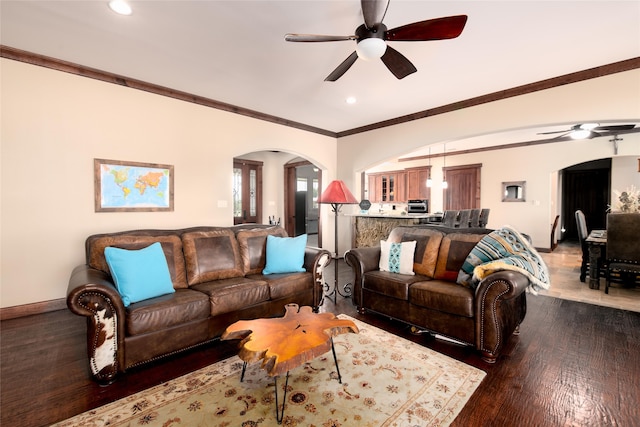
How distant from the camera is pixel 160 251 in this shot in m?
2.68

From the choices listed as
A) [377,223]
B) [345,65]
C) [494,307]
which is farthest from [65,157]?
[377,223]

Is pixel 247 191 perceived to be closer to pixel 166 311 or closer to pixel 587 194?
pixel 166 311

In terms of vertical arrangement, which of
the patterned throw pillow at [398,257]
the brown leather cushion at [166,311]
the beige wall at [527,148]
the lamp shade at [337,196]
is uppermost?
the beige wall at [527,148]

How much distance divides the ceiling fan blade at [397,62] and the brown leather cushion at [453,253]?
1.80 metres

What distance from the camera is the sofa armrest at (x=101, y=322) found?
192 centimetres

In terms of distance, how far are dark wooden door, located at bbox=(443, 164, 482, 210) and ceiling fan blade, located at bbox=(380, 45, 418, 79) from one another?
6.19 m

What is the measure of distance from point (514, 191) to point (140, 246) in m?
8.23

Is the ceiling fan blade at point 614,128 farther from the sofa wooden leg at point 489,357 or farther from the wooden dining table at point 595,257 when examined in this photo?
the sofa wooden leg at point 489,357

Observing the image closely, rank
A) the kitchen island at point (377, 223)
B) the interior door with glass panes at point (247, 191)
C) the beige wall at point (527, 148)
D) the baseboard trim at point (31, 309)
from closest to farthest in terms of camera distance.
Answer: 1. the baseboard trim at point (31, 309)
2. the beige wall at point (527, 148)
3. the kitchen island at point (377, 223)
4. the interior door with glass panes at point (247, 191)

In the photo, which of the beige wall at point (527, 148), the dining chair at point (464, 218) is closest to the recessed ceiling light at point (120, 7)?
the beige wall at point (527, 148)

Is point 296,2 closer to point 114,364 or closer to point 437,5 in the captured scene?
point 437,5

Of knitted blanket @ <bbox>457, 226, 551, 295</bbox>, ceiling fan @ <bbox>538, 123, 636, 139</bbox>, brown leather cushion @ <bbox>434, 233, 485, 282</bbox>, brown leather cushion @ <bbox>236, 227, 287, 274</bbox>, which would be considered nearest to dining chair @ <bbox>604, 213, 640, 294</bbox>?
ceiling fan @ <bbox>538, 123, 636, 139</bbox>

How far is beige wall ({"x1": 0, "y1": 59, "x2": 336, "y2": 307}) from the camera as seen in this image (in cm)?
311

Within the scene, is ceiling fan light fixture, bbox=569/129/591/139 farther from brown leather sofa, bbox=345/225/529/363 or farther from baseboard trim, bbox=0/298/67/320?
baseboard trim, bbox=0/298/67/320
